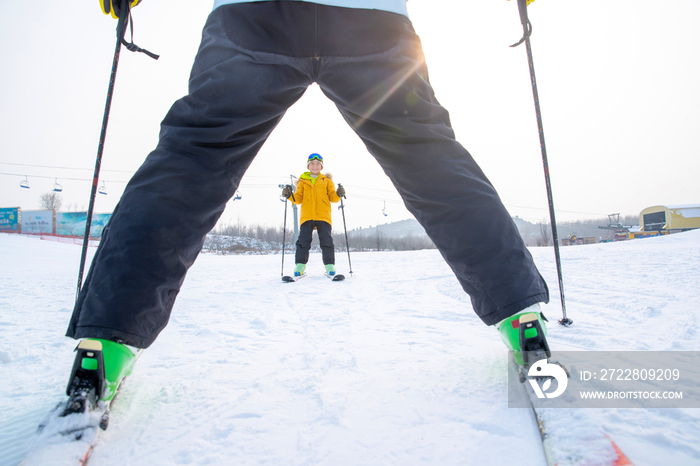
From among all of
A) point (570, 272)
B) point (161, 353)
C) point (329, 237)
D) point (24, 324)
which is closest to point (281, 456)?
point (161, 353)

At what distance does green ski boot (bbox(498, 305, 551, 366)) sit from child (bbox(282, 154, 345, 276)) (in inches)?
135

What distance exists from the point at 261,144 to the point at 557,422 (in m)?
1.02

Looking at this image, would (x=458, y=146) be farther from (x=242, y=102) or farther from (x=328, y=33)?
(x=242, y=102)

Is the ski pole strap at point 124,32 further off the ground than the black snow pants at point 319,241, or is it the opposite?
the ski pole strap at point 124,32

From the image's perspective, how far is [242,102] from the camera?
2.79 feet

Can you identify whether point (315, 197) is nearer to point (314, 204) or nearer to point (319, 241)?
point (314, 204)

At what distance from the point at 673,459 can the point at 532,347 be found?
0.29 meters

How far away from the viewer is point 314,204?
454 cm

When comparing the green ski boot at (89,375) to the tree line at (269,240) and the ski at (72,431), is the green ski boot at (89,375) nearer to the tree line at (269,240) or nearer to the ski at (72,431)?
the ski at (72,431)

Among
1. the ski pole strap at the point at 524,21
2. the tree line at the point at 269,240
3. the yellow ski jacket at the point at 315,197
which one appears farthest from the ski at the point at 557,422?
the tree line at the point at 269,240

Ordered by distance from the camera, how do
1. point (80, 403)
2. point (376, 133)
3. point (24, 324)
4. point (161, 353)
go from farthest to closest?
1. point (24, 324)
2. point (161, 353)
3. point (376, 133)
4. point (80, 403)

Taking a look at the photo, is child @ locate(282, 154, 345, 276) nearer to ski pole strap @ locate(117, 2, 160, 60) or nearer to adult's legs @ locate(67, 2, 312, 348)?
ski pole strap @ locate(117, 2, 160, 60)

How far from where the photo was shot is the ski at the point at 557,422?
0.56 m

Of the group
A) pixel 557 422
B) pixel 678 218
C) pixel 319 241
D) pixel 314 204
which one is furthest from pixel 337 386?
pixel 678 218
